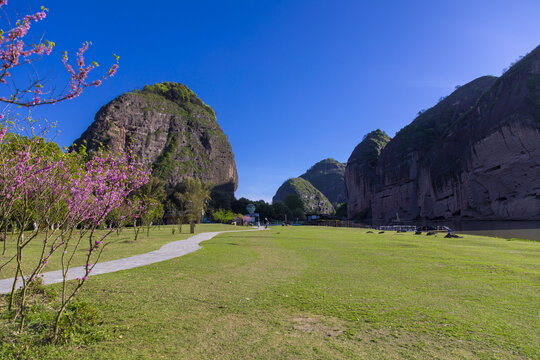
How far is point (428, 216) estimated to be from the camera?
71938 mm

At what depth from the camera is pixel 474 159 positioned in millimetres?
56969

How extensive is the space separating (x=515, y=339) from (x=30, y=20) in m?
7.96

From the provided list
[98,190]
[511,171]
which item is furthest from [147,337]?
[511,171]

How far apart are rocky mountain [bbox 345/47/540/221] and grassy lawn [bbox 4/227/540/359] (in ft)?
178

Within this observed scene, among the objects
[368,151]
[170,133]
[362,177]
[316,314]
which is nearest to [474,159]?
[362,177]

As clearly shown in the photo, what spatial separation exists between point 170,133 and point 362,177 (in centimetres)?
7543

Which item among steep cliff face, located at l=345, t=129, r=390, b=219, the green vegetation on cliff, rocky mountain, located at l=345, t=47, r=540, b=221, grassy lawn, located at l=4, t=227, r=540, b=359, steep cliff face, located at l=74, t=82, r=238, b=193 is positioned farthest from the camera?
the green vegetation on cliff

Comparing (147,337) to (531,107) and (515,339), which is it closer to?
(515,339)

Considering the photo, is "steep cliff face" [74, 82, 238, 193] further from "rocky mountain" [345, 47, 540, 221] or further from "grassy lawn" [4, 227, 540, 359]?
"grassy lawn" [4, 227, 540, 359]

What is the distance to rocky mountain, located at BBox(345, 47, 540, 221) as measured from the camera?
48.9 m

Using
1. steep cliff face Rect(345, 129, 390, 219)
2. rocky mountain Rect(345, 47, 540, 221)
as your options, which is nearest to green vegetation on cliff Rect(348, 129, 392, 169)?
steep cliff face Rect(345, 129, 390, 219)

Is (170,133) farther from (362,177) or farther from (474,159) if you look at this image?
(474,159)

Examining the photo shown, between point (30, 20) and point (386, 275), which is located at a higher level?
point (30, 20)

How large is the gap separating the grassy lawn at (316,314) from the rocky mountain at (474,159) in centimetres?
5432
